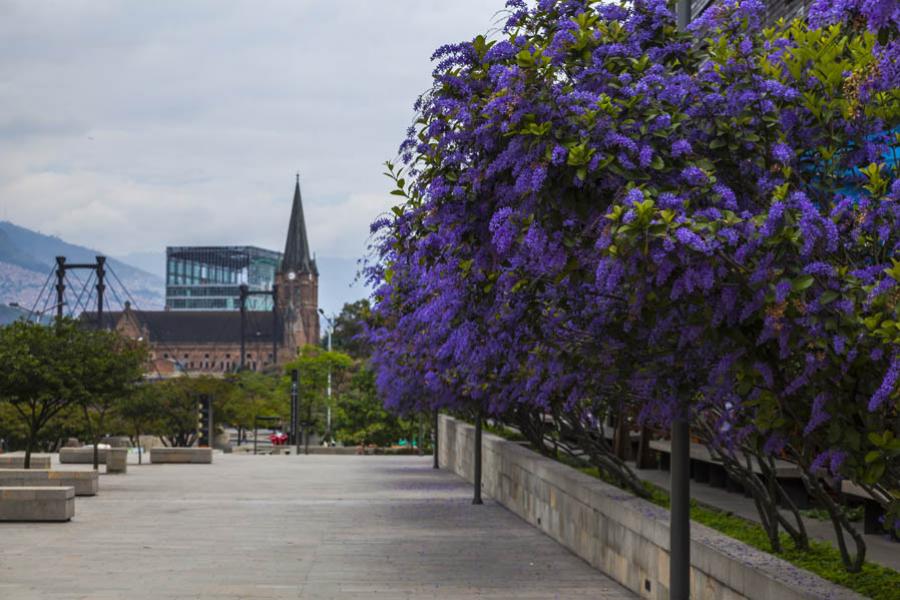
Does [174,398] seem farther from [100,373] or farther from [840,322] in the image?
[840,322]

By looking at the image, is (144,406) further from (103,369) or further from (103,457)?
(103,369)

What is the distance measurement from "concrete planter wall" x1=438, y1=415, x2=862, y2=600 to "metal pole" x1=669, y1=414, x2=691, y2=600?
210 mm

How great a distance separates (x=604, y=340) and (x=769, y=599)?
2.11 metres

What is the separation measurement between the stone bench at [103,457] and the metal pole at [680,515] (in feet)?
109

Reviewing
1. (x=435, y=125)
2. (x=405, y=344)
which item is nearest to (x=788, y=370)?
(x=435, y=125)

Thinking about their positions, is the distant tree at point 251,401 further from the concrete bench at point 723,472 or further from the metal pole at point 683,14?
the metal pole at point 683,14

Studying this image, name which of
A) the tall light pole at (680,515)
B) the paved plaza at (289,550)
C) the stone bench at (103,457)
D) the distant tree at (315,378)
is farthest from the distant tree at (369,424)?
the tall light pole at (680,515)

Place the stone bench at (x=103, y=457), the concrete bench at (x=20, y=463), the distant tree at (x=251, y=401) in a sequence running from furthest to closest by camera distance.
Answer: the distant tree at (x=251, y=401) → the concrete bench at (x=20, y=463) → the stone bench at (x=103, y=457)

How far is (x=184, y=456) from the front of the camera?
54.1 meters

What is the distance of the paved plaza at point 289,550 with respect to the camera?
1534cm

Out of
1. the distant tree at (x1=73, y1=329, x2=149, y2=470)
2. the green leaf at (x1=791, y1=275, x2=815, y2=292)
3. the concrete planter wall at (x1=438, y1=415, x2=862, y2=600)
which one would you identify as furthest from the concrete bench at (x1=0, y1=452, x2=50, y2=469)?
the green leaf at (x1=791, y1=275, x2=815, y2=292)

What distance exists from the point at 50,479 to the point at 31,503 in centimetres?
683

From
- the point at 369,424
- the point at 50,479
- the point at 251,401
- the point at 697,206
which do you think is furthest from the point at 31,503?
the point at 251,401

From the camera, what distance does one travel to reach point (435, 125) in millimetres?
10125
